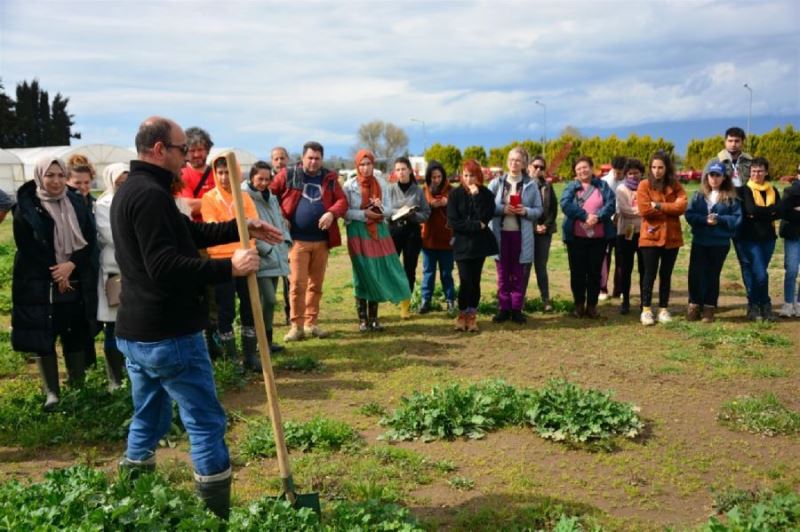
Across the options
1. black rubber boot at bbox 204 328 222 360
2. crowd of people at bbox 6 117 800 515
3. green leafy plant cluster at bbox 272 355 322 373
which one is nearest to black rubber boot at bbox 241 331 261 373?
crowd of people at bbox 6 117 800 515

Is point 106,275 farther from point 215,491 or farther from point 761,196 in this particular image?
point 761,196

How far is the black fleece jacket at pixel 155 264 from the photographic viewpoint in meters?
3.50

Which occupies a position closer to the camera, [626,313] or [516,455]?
[516,455]

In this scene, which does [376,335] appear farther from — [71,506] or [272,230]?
[71,506]

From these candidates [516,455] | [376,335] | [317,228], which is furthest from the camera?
[376,335]

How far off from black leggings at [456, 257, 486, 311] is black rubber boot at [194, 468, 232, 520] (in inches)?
215

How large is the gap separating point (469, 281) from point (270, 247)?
9.16ft

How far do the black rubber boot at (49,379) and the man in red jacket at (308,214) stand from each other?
9.73 ft

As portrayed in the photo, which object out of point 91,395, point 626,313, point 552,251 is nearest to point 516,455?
point 91,395

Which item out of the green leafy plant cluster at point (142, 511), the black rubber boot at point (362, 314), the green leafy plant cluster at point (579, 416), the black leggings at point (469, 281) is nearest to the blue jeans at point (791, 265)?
the black leggings at point (469, 281)

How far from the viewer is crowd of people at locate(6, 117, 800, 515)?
3680 mm

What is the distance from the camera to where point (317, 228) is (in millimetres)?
8578

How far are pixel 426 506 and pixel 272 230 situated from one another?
6.68 ft

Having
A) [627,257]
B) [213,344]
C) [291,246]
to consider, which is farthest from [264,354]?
[627,257]
